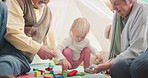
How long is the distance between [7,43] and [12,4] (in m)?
0.16

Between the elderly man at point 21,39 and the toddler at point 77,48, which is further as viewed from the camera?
the toddler at point 77,48

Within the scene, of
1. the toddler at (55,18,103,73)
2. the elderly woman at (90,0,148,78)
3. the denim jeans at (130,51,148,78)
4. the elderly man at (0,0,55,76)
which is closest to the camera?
the denim jeans at (130,51,148,78)

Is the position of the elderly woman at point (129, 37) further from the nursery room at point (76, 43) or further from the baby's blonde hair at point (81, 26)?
the baby's blonde hair at point (81, 26)

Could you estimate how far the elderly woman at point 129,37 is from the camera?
2.89ft

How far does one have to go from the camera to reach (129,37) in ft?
3.30

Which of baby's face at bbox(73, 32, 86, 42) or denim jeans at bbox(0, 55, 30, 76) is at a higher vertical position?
baby's face at bbox(73, 32, 86, 42)

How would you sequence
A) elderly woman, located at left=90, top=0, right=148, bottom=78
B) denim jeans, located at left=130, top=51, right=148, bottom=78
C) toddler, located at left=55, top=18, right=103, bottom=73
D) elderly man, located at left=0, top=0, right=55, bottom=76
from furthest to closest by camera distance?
1. toddler, located at left=55, top=18, right=103, bottom=73
2. elderly man, located at left=0, top=0, right=55, bottom=76
3. elderly woman, located at left=90, top=0, right=148, bottom=78
4. denim jeans, located at left=130, top=51, right=148, bottom=78

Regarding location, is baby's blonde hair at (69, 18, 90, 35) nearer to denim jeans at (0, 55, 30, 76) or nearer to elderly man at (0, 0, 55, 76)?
elderly man at (0, 0, 55, 76)

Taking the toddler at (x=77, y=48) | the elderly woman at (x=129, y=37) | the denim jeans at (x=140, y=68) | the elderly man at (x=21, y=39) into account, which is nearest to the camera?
the denim jeans at (x=140, y=68)

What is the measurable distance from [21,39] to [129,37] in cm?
41

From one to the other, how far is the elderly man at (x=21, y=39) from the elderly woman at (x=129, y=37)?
0.26 m

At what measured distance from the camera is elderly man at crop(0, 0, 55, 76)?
104 centimetres

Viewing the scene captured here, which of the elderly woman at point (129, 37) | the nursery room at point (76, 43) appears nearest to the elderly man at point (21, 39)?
the nursery room at point (76, 43)

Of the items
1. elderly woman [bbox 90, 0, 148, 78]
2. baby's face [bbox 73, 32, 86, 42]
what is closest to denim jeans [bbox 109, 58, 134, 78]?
elderly woman [bbox 90, 0, 148, 78]
